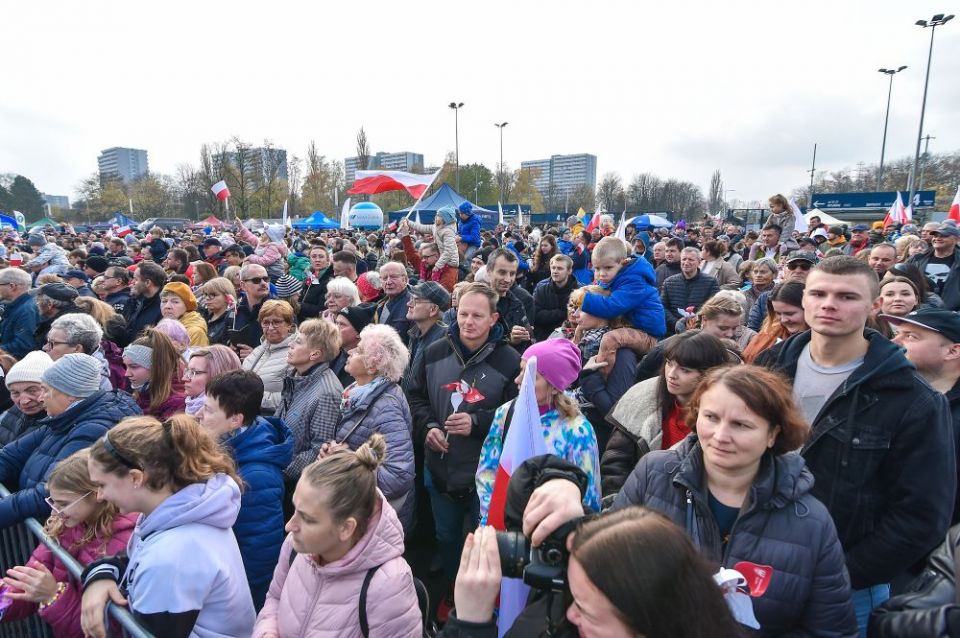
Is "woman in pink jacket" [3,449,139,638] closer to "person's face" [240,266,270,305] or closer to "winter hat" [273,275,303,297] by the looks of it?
"person's face" [240,266,270,305]

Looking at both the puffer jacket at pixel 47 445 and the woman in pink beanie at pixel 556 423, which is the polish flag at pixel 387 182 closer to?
the puffer jacket at pixel 47 445

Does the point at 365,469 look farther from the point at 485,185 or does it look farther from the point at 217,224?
the point at 485,185

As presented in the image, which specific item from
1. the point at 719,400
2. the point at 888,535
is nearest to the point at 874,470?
the point at 888,535

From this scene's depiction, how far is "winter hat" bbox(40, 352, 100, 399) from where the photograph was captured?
10.6ft

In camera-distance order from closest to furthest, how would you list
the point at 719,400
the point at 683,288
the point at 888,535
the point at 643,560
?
the point at 643,560 → the point at 719,400 → the point at 888,535 → the point at 683,288

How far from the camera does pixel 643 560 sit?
1.18 meters

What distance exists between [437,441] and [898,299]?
137 inches

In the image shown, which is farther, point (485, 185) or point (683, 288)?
point (485, 185)

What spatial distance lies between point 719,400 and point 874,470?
0.83 m

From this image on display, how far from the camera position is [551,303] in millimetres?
6363

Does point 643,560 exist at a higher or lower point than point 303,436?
higher

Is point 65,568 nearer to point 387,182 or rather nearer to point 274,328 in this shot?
point 274,328

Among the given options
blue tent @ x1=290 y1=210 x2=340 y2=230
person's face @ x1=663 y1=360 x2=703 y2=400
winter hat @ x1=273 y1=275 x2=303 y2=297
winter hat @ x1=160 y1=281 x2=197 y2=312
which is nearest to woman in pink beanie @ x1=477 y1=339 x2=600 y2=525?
person's face @ x1=663 y1=360 x2=703 y2=400

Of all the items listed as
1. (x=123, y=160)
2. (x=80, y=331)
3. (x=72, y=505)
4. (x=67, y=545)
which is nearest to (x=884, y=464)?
(x=72, y=505)
